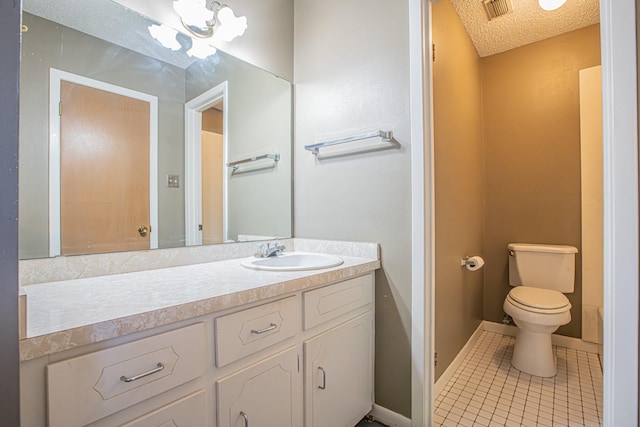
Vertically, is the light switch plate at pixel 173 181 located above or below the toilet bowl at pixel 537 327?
above

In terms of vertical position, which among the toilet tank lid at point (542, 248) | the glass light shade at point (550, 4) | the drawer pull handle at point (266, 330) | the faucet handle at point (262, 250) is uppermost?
the glass light shade at point (550, 4)

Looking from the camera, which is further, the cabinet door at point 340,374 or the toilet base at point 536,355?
the toilet base at point 536,355

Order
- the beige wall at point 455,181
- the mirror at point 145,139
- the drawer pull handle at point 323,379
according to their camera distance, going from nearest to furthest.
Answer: the mirror at point 145,139
the drawer pull handle at point 323,379
the beige wall at point 455,181

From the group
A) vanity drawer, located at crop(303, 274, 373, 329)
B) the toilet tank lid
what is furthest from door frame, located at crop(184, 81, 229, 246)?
the toilet tank lid

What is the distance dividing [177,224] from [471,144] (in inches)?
84.7

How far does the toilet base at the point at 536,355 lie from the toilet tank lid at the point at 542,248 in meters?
0.65

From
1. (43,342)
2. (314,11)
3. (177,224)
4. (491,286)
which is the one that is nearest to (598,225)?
(491,286)

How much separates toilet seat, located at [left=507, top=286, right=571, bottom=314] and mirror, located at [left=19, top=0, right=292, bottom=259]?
63.3 inches

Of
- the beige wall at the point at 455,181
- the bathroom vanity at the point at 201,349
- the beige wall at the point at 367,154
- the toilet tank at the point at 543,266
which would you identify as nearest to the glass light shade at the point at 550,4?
the beige wall at the point at 455,181

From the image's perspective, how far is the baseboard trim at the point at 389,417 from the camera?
4.67ft

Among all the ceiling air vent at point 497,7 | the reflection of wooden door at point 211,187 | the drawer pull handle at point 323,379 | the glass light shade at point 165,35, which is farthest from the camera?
the ceiling air vent at point 497,7

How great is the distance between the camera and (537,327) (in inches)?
74.9

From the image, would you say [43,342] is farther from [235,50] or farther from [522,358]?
[522,358]

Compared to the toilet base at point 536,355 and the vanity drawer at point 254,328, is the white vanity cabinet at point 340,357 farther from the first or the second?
the toilet base at point 536,355
